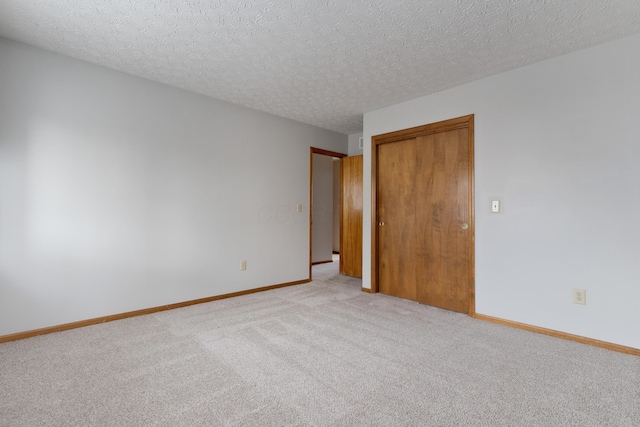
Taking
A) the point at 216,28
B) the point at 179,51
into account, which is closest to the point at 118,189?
the point at 179,51

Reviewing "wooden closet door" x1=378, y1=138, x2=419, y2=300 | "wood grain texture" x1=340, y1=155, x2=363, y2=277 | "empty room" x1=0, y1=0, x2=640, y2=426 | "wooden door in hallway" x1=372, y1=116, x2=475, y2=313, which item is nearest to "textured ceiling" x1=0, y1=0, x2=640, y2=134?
"empty room" x1=0, y1=0, x2=640, y2=426

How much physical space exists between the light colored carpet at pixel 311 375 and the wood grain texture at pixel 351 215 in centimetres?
202

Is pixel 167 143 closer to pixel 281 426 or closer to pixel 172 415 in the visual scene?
pixel 172 415

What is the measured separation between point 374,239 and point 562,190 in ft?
6.63

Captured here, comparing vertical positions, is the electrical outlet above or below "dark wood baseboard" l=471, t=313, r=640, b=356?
above

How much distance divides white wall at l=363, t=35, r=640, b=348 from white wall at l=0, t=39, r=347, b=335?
2.63m

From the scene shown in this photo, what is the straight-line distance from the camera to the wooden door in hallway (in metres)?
3.18

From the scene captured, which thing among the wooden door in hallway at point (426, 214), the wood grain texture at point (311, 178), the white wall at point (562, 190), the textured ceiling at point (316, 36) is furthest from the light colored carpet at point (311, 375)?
the textured ceiling at point (316, 36)

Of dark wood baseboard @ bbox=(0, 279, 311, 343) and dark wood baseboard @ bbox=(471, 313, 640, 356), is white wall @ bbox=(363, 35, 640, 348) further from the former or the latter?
dark wood baseboard @ bbox=(0, 279, 311, 343)

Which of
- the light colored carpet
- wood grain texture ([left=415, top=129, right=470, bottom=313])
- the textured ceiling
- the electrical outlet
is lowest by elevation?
the light colored carpet

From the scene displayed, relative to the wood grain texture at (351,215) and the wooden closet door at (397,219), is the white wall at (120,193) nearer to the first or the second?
the wood grain texture at (351,215)

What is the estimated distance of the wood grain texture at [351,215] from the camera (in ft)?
15.9

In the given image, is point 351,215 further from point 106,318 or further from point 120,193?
point 106,318

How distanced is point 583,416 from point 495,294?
4.72ft
